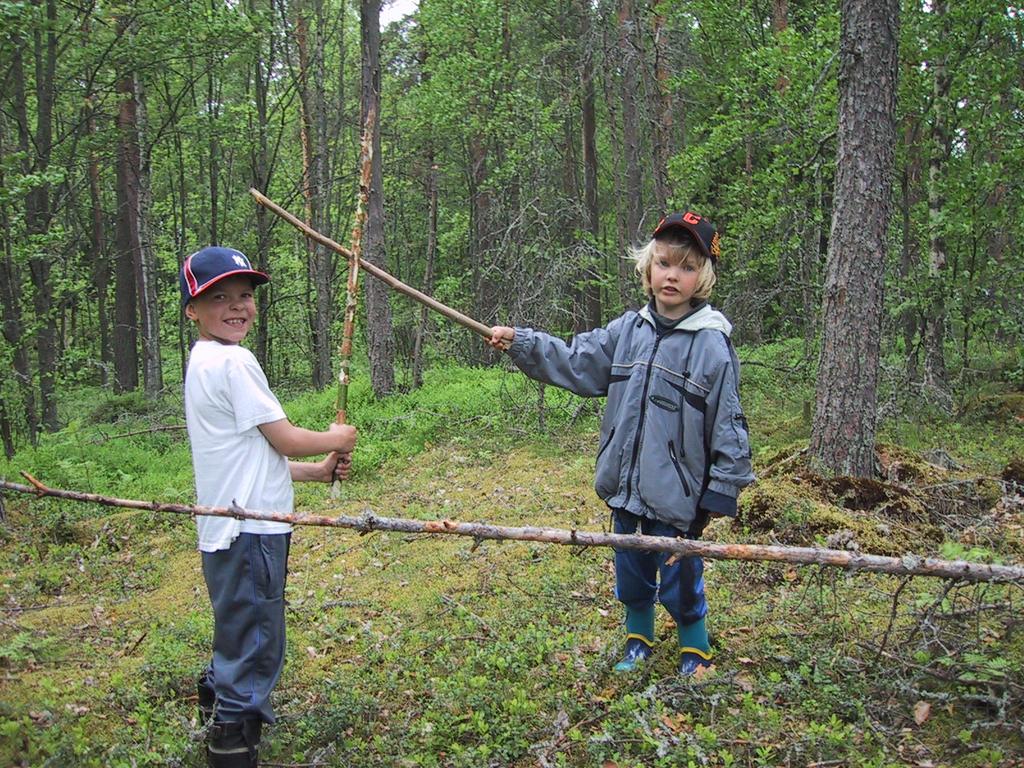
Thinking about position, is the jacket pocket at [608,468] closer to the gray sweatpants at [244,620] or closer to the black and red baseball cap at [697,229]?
the black and red baseball cap at [697,229]

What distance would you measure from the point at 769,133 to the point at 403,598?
22.8 ft

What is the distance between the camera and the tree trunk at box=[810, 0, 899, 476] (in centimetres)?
611

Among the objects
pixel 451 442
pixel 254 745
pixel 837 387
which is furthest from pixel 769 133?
pixel 254 745

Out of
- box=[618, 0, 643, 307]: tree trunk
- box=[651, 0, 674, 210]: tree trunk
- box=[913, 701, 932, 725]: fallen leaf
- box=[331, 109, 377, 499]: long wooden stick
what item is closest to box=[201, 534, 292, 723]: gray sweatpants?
box=[331, 109, 377, 499]: long wooden stick

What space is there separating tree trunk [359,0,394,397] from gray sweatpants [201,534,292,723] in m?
9.57

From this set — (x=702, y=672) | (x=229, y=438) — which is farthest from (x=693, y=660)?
(x=229, y=438)

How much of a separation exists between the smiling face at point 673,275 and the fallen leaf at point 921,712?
2.02 metres

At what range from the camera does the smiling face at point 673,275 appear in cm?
371

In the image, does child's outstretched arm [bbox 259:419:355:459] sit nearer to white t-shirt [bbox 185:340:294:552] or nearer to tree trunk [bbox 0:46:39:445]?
white t-shirt [bbox 185:340:294:552]

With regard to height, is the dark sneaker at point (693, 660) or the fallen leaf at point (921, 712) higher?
the fallen leaf at point (921, 712)

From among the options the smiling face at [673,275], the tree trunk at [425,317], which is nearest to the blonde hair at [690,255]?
the smiling face at [673,275]

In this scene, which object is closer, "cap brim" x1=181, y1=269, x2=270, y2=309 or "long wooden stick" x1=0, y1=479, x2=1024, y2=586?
"long wooden stick" x1=0, y1=479, x2=1024, y2=586

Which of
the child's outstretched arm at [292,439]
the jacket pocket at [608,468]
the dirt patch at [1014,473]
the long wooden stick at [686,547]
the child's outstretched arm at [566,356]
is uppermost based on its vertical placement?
the child's outstretched arm at [566,356]

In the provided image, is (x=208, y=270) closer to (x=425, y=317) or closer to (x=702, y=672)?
(x=702, y=672)
